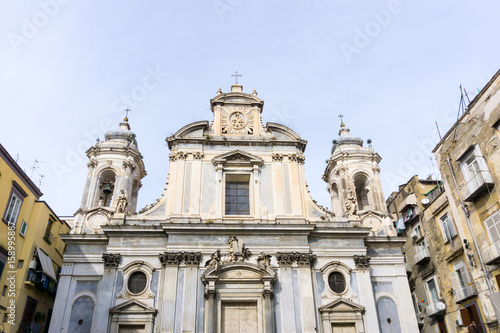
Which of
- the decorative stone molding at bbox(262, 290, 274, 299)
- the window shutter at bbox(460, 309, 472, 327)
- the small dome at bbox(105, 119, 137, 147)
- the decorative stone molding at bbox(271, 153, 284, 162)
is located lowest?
the window shutter at bbox(460, 309, 472, 327)

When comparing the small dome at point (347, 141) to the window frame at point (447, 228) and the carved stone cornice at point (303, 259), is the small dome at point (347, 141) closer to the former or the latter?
the window frame at point (447, 228)

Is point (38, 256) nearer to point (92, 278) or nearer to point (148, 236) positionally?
point (92, 278)

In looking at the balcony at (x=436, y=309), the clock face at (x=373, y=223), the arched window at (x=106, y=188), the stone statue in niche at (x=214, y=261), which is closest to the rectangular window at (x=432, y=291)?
the balcony at (x=436, y=309)

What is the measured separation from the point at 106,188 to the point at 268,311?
31.9 feet

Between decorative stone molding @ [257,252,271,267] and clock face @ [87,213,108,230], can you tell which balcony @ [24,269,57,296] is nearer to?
clock face @ [87,213,108,230]

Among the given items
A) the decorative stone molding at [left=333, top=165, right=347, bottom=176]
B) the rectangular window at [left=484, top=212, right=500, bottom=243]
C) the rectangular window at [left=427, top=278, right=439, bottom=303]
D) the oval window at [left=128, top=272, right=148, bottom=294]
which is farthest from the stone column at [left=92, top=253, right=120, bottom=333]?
the rectangular window at [left=427, top=278, right=439, bottom=303]

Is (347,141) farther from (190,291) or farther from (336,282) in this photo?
(190,291)

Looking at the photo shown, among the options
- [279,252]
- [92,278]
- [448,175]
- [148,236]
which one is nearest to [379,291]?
[279,252]

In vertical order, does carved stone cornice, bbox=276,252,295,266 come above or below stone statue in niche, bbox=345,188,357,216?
below

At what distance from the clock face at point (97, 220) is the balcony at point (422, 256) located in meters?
16.6

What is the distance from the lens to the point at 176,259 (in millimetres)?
17625

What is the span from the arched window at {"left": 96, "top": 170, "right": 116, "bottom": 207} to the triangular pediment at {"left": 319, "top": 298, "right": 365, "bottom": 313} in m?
11.4

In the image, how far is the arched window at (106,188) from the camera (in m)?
20.6

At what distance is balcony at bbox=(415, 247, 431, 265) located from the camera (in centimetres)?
2288
